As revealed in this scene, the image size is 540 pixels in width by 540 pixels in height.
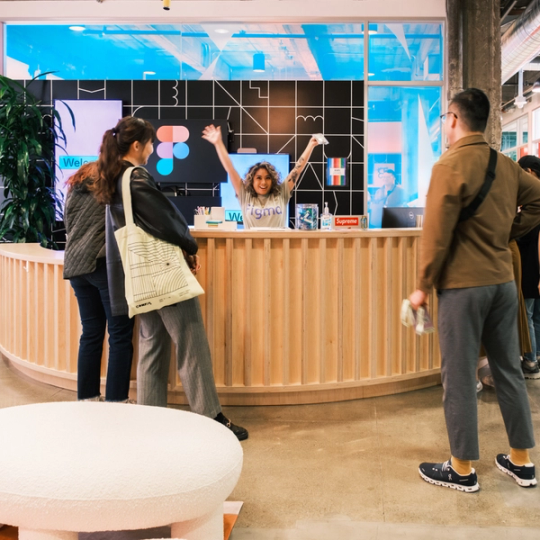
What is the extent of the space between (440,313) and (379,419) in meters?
1.10

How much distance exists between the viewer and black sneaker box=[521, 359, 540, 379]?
165 inches

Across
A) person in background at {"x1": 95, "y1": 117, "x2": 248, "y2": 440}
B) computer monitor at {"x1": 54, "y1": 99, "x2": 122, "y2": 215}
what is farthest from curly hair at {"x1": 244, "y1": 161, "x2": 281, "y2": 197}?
computer monitor at {"x1": 54, "y1": 99, "x2": 122, "y2": 215}

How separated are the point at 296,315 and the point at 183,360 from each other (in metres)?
0.90

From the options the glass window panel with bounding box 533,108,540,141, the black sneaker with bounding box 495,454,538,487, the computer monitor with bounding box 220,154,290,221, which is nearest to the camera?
the black sneaker with bounding box 495,454,538,487

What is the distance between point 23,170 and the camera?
6484mm

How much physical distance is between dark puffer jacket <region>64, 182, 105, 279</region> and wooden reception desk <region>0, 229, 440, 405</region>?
0.59 meters

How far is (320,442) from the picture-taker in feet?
9.68

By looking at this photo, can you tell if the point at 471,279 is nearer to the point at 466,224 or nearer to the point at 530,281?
the point at 466,224

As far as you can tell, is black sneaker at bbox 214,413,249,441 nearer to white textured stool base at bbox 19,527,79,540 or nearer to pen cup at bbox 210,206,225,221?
pen cup at bbox 210,206,225,221

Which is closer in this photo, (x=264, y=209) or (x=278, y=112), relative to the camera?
(x=264, y=209)

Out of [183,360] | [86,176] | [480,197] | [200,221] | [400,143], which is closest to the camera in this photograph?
[480,197]

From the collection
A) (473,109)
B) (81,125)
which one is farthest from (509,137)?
(473,109)

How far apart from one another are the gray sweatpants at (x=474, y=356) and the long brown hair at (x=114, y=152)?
1.48 meters

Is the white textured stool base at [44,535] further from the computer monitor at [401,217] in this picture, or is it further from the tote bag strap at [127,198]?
the computer monitor at [401,217]
